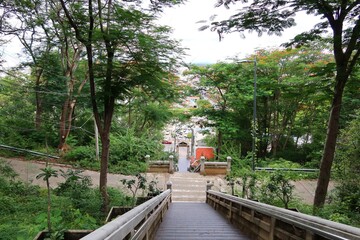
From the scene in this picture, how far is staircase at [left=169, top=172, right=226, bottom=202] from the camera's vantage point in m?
13.5

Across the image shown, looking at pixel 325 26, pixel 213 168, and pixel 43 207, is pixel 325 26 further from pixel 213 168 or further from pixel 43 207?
pixel 213 168

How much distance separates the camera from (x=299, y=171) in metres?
15.4

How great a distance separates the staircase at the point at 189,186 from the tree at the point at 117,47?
5.91 meters

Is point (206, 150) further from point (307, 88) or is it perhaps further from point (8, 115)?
point (307, 88)

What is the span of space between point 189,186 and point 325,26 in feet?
35.8

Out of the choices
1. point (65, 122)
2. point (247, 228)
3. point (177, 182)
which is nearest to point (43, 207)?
point (247, 228)

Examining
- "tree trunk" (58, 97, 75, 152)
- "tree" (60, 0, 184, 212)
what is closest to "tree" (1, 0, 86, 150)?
"tree trunk" (58, 97, 75, 152)

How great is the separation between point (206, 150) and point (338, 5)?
18.6 m

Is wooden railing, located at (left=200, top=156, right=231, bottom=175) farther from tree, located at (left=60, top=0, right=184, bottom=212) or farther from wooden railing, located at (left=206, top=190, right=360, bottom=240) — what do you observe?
wooden railing, located at (left=206, top=190, right=360, bottom=240)

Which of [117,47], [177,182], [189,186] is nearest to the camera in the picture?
[117,47]

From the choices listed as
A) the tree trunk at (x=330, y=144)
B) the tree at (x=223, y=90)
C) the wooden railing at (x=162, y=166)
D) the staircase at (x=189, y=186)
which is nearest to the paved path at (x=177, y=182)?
the staircase at (x=189, y=186)

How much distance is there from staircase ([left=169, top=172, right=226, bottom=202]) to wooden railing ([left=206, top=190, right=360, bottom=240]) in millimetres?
7629

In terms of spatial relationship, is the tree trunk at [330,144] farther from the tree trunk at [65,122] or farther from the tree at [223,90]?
the tree trunk at [65,122]

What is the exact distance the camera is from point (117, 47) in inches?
307
